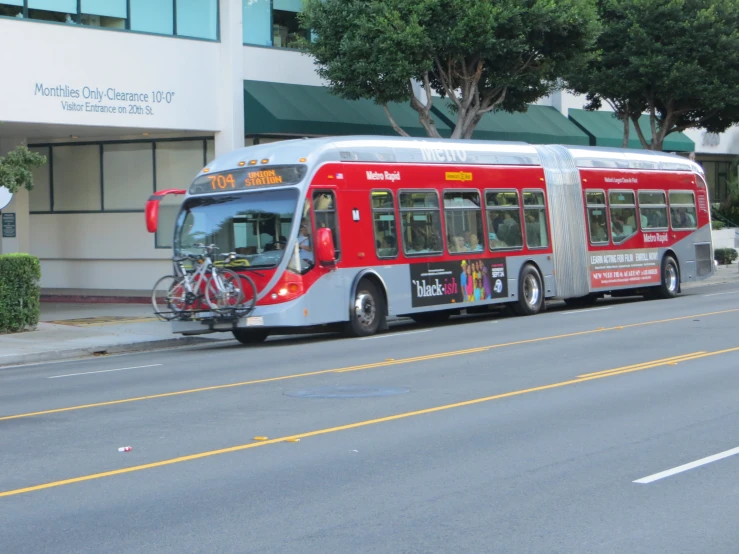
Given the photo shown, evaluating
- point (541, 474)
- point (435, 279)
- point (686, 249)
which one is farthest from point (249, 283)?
point (686, 249)

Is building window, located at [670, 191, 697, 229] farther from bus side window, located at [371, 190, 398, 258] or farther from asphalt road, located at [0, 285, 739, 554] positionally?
asphalt road, located at [0, 285, 739, 554]

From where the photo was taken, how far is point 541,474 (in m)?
7.89

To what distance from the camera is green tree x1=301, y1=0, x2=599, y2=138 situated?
977 inches

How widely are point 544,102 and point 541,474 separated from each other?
31610mm

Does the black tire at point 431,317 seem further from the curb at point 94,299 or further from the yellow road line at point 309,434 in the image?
the yellow road line at point 309,434

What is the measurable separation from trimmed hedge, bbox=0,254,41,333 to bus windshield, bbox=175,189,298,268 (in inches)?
153

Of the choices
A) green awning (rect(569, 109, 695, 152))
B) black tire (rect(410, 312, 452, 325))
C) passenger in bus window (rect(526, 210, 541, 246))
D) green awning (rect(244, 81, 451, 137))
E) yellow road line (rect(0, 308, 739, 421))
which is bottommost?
yellow road line (rect(0, 308, 739, 421))

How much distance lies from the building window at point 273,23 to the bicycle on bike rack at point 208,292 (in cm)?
1160

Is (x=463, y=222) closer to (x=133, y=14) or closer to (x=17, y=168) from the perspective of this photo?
(x=17, y=168)

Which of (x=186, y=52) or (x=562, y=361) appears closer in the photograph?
(x=562, y=361)

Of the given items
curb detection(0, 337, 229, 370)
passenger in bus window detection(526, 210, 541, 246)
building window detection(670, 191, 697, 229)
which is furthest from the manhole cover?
building window detection(670, 191, 697, 229)

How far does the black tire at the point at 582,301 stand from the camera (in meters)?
26.9

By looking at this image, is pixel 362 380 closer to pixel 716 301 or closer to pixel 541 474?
pixel 541 474

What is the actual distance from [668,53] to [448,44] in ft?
33.1
